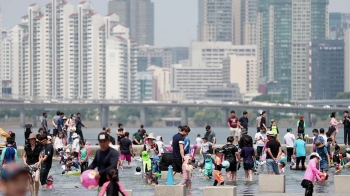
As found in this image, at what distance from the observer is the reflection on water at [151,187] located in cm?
3041

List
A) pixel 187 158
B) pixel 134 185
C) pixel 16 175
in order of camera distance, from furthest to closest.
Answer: pixel 134 185, pixel 187 158, pixel 16 175

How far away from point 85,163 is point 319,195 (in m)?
10.4

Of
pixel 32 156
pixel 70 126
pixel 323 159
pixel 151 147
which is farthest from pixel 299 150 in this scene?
pixel 32 156

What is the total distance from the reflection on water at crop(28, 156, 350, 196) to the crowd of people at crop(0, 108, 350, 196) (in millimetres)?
312

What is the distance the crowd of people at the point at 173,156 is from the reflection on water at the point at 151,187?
31cm

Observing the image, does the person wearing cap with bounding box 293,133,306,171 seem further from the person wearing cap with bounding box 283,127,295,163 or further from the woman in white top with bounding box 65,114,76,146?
the woman in white top with bounding box 65,114,76,146

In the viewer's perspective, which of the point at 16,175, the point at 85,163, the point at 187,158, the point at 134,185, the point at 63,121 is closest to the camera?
the point at 16,175

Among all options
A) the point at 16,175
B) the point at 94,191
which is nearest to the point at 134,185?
the point at 94,191

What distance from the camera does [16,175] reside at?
509 inches

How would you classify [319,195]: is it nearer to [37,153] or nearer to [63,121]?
[37,153]

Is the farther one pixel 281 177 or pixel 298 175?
pixel 298 175

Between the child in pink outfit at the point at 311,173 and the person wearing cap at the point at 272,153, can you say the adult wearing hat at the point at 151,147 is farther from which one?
the child in pink outfit at the point at 311,173

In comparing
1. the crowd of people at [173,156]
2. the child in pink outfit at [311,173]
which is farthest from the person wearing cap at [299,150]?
the child in pink outfit at [311,173]

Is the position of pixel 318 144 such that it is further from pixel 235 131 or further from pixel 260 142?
pixel 235 131
